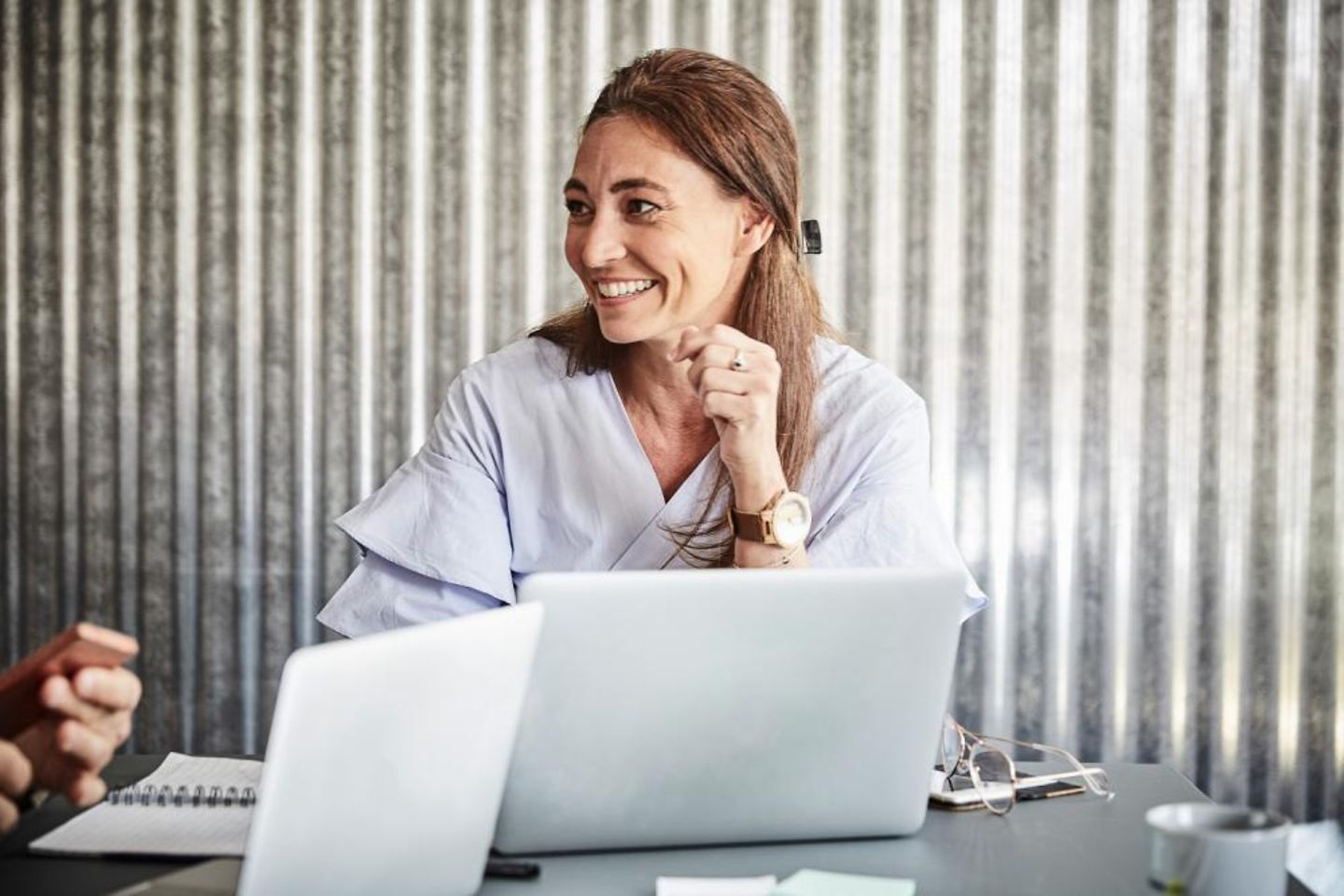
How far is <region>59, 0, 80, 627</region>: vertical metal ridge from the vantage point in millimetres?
3111

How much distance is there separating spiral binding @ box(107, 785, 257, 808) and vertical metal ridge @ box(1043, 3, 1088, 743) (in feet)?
7.08

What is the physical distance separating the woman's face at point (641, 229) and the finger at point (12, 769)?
34.8 inches

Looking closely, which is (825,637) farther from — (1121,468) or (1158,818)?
(1121,468)

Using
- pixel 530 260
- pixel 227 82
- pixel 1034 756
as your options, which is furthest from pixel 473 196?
pixel 1034 756

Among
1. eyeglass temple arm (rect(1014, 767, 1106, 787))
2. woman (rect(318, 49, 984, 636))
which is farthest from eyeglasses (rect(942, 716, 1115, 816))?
woman (rect(318, 49, 984, 636))

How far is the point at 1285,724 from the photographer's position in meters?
3.03

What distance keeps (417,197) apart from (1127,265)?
1.50 metres

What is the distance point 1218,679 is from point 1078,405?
65cm

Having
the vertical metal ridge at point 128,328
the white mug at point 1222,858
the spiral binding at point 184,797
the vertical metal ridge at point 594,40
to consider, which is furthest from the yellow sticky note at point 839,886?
the vertical metal ridge at point 128,328

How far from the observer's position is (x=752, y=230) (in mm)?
1881

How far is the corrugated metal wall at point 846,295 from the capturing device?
302cm

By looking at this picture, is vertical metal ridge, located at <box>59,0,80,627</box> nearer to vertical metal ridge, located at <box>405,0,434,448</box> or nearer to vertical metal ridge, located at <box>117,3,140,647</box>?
vertical metal ridge, located at <box>117,3,140,647</box>

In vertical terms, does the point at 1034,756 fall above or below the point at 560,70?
below

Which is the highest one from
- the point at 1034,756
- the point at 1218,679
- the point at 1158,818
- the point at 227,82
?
the point at 227,82
